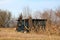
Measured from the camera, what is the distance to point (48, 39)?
38.0 feet

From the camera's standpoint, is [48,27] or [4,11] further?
[4,11]

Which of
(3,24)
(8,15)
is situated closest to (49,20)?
(3,24)

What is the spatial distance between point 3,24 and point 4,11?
5.05 m

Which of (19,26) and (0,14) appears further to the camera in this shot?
(0,14)

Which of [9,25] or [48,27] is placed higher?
[48,27]

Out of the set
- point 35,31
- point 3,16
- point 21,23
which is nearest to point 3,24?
point 3,16

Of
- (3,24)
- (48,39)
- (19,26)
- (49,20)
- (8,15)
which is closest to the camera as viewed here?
(48,39)

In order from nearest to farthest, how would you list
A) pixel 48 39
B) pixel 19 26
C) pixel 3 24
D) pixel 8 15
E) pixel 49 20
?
pixel 48 39 → pixel 49 20 → pixel 19 26 → pixel 3 24 → pixel 8 15

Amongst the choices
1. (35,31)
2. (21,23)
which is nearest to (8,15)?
(21,23)

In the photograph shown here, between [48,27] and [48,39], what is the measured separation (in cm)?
72

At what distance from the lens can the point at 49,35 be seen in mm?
12242

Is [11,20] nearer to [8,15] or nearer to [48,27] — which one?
[8,15]

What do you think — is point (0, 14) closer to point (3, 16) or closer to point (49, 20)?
point (3, 16)

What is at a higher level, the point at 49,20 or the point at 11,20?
the point at 49,20
